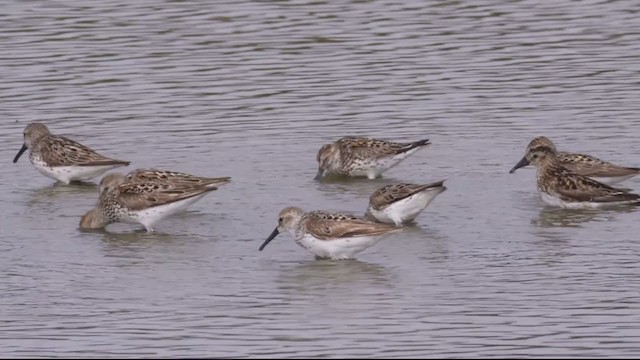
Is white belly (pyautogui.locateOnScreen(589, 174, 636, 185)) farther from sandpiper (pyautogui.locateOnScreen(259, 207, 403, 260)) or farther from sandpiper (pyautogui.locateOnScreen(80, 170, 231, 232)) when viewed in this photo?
sandpiper (pyautogui.locateOnScreen(80, 170, 231, 232))

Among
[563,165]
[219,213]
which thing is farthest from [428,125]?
[219,213]

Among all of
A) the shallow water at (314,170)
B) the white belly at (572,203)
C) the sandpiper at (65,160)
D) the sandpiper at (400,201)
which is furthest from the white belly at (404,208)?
the sandpiper at (65,160)

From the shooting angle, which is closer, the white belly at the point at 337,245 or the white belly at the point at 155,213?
the white belly at the point at 337,245

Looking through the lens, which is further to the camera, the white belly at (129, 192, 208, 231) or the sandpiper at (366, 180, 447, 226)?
the white belly at (129, 192, 208, 231)

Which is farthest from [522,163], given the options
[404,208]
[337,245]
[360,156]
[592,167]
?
[337,245]

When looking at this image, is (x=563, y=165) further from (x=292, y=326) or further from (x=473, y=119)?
(x=292, y=326)

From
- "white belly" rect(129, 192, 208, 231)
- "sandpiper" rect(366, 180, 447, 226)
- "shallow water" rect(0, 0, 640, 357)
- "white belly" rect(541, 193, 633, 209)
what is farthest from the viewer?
"white belly" rect(541, 193, 633, 209)

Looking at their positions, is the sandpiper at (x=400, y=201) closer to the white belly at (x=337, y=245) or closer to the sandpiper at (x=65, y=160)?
the white belly at (x=337, y=245)

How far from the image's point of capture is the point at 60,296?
15953mm

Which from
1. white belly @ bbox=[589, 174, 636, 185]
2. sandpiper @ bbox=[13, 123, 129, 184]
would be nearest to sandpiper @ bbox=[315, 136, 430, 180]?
white belly @ bbox=[589, 174, 636, 185]

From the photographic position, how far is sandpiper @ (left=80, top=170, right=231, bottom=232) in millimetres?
19156

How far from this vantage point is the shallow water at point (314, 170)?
48.2 feet

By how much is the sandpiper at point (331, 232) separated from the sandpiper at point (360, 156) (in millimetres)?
3938

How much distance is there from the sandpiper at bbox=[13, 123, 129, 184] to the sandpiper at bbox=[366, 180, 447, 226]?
12.5ft
